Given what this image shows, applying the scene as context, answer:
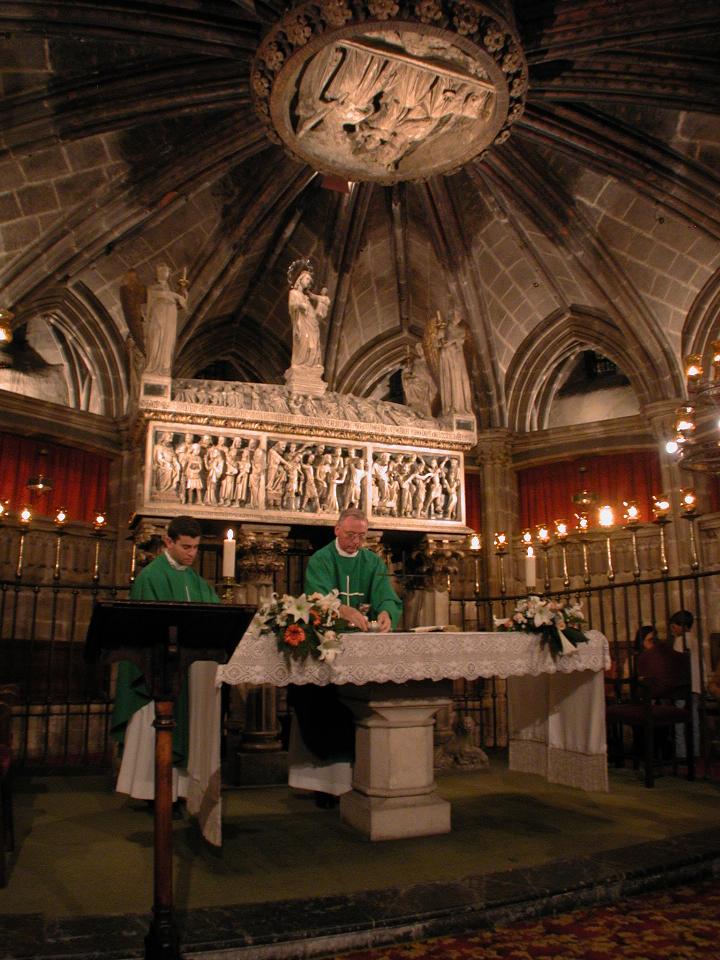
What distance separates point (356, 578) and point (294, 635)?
154 centimetres

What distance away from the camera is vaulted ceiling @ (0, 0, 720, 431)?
10.7 meters

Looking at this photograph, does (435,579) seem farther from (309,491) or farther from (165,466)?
(165,466)

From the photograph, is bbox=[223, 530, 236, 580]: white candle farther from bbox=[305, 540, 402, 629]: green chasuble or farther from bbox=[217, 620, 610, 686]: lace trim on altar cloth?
bbox=[217, 620, 610, 686]: lace trim on altar cloth

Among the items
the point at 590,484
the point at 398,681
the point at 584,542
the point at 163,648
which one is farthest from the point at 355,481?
the point at 590,484

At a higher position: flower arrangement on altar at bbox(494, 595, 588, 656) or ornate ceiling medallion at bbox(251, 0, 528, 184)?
ornate ceiling medallion at bbox(251, 0, 528, 184)

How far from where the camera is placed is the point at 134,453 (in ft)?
48.5

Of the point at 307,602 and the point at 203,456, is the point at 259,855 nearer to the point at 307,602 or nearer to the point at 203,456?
the point at 307,602

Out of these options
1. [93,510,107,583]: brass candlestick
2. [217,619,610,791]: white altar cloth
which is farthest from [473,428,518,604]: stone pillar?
[217,619,610,791]: white altar cloth

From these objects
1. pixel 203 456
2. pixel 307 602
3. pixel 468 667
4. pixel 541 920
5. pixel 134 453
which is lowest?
pixel 541 920

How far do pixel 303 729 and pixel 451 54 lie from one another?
8.61 metres

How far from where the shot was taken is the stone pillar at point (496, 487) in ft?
51.4

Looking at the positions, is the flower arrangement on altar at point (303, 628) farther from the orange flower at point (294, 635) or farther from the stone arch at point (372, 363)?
the stone arch at point (372, 363)

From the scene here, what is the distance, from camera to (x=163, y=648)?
3.41 m

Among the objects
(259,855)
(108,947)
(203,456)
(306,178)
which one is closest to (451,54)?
(306,178)
